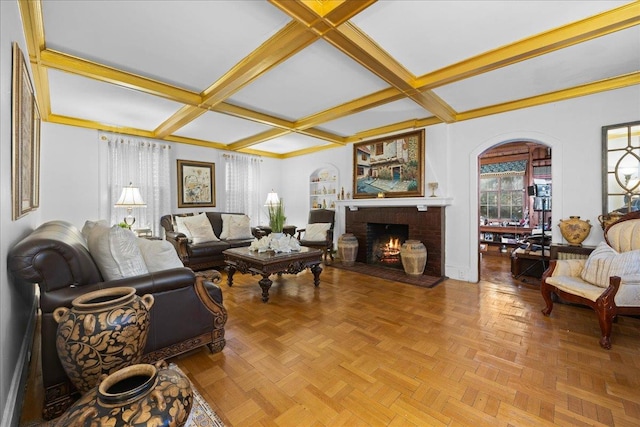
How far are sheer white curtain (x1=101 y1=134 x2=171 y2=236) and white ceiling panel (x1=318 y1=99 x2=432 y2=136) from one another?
308 centimetres

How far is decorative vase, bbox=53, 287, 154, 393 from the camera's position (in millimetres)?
1253

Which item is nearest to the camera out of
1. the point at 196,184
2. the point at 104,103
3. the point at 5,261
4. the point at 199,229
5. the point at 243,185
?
the point at 5,261

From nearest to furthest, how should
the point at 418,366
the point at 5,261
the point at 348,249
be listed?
the point at 5,261 → the point at 418,366 → the point at 348,249

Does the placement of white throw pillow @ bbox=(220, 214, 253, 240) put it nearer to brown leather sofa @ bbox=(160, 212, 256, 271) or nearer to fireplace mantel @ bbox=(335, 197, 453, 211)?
brown leather sofa @ bbox=(160, 212, 256, 271)

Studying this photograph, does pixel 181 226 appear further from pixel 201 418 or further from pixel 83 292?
pixel 201 418

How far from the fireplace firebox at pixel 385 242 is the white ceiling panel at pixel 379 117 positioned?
6.03 feet

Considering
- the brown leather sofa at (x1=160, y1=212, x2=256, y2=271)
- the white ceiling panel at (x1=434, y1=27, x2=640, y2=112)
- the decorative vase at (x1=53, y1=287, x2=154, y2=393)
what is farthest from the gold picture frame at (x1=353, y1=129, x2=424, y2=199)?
the decorative vase at (x1=53, y1=287, x2=154, y2=393)

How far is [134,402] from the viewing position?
35.2 inches

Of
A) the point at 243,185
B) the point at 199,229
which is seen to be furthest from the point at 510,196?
the point at 199,229

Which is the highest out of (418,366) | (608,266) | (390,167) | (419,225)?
(390,167)

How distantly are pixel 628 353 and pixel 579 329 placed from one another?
382 millimetres

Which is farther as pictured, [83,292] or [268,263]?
[268,263]

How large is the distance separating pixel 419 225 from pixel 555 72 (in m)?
2.46

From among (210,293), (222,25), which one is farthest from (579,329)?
(222,25)
